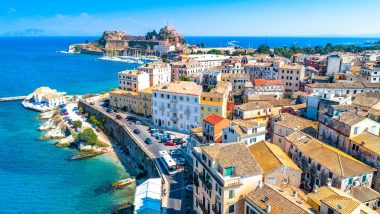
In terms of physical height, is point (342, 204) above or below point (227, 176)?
below

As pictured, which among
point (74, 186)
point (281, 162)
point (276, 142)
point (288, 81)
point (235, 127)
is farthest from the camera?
point (288, 81)

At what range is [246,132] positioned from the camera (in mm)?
40938

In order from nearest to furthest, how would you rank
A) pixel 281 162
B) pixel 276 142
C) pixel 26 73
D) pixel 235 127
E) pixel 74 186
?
pixel 281 162
pixel 235 127
pixel 276 142
pixel 74 186
pixel 26 73

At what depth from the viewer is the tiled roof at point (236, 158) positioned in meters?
29.5

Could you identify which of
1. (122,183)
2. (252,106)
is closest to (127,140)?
(122,183)

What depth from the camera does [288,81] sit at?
8900cm

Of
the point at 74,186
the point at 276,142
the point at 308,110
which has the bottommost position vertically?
the point at 74,186

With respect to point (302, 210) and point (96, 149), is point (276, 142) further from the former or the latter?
point (96, 149)

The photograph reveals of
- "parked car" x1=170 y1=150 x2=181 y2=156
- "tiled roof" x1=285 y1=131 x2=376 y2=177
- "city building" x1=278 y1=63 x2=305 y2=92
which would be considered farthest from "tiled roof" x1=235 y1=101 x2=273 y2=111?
"city building" x1=278 y1=63 x2=305 y2=92

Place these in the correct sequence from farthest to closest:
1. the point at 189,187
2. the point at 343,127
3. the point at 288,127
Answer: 1. the point at 288,127
2. the point at 189,187
3. the point at 343,127

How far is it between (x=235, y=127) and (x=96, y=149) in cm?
3543

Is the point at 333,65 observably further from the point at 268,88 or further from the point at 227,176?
the point at 227,176

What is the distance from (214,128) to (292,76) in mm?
50340

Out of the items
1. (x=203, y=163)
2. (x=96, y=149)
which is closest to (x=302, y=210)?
(x=203, y=163)
